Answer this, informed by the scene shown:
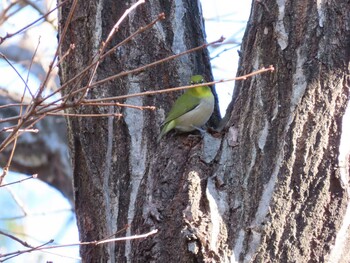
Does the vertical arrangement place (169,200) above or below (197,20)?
below

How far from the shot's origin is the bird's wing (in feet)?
9.33

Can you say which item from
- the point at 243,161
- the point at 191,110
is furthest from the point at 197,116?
the point at 243,161

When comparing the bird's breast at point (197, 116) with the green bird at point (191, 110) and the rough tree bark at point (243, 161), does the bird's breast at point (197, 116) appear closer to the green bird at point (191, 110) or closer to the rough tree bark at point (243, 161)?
the green bird at point (191, 110)

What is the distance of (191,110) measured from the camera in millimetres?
3207

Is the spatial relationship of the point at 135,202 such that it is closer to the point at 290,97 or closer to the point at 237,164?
the point at 237,164

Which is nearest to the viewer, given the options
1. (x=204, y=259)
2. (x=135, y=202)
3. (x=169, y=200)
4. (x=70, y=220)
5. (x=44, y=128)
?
(x=204, y=259)

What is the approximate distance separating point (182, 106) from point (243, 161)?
0.84 meters

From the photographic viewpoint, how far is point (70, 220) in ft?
21.0

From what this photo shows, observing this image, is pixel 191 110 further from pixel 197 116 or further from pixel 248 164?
pixel 248 164

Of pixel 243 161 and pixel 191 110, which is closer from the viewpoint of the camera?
pixel 243 161

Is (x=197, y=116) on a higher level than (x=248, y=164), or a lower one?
higher

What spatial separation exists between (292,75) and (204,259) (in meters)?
0.72

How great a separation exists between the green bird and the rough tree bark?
58 millimetres

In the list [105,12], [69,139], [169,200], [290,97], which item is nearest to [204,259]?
[169,200]
